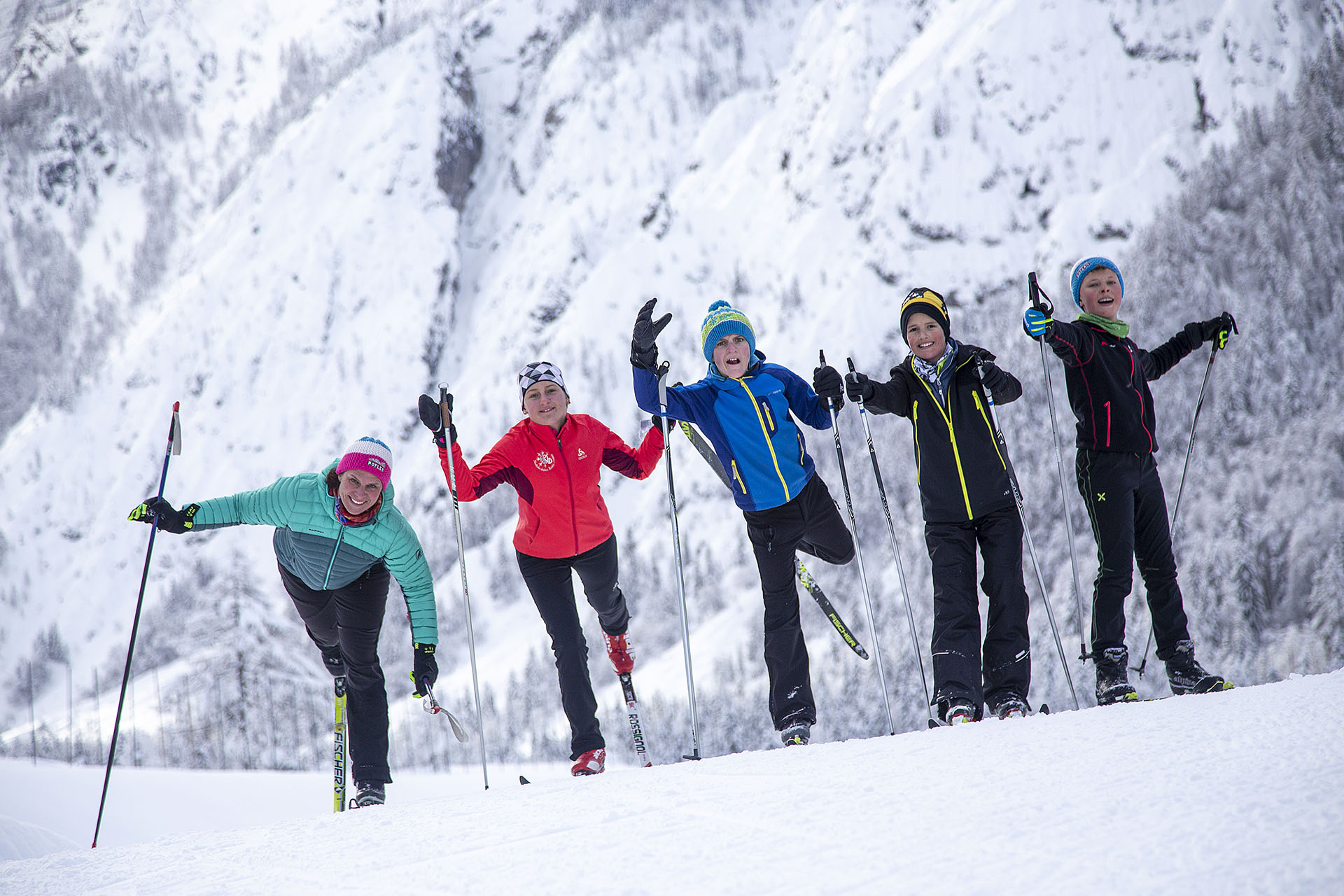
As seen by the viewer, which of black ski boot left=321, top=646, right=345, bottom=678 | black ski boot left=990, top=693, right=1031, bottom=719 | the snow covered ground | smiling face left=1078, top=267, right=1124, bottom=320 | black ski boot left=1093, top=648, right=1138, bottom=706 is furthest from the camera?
black ski boot left=321, top=646, right=345, bottom=678

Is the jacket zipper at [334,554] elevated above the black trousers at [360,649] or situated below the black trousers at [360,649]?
above

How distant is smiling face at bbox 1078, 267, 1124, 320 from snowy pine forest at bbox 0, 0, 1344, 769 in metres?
24.3

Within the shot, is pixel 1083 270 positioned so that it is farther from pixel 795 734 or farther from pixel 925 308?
pixel 795 734

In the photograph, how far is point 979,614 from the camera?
4.41 meters

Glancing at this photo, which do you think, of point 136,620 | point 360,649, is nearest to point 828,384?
point 360,649

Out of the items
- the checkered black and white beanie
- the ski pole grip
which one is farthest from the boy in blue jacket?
the ski pole grip

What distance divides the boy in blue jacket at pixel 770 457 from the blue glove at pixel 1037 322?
3.20ft

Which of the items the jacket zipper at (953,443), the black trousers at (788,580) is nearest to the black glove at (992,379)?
the jacket zipper at (953,443)

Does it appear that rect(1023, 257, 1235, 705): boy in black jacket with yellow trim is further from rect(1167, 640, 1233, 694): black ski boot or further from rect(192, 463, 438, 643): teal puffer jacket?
rect(192, 463, 438, 643): teal puffer jacket

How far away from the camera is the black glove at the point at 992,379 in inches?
177

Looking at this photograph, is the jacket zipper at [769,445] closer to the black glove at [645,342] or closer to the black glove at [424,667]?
the black glove at [645,342]

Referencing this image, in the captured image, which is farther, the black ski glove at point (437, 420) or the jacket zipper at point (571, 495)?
the black ski glove at point (437, 420)

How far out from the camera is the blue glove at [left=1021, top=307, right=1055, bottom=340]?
451 cm

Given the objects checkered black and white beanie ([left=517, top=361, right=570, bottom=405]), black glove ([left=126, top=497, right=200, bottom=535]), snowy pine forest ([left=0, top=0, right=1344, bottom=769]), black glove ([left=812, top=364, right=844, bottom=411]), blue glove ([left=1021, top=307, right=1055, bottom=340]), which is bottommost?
black glove ([left=126, top=497, right=200, bottom=535])
